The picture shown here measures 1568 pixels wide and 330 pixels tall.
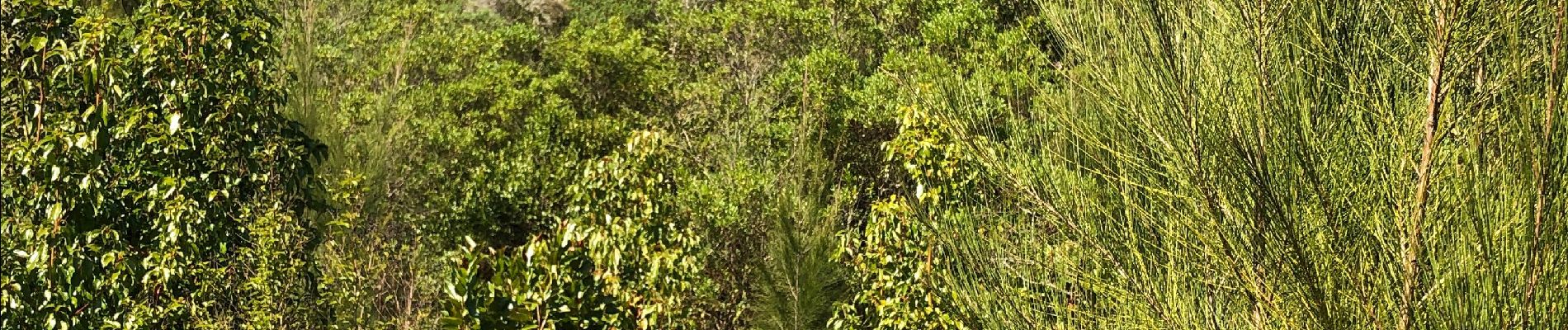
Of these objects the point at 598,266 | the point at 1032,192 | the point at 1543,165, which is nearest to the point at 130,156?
the point at 598,266

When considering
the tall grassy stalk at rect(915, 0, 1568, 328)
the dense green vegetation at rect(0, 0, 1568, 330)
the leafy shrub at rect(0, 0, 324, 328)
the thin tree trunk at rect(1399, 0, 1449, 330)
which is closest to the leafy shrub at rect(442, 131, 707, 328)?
the dense green vegetation at rect(0, 0, 1568, 330)

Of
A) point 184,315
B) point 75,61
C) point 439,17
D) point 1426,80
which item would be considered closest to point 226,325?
point 184,315

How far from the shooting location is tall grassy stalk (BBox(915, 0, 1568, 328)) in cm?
249

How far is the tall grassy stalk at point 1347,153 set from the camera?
8.16ft

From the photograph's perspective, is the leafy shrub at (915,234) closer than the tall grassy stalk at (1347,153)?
No

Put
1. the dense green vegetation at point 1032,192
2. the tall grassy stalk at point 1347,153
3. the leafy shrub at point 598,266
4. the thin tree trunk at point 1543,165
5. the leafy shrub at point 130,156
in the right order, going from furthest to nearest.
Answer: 1. the leafy shrub at point 598,266
2. the leafy shrub at point 130,156
3. the dense green vegetation at point 1032,192
4. the tall grassy stalk at point 1347,153
5. the thin tree trunk at point 1543,165

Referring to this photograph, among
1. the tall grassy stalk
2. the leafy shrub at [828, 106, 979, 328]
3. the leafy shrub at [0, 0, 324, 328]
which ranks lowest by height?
the leafy shrub at [828, 106, 979, 328]

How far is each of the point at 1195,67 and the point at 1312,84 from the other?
241 millimetres

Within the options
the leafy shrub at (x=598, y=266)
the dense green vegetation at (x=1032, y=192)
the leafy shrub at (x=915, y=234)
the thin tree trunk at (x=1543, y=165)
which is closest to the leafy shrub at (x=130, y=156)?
the dense green vegetation at (x=1032, y=192)

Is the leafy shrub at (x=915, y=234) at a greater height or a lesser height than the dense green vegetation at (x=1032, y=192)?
lesser

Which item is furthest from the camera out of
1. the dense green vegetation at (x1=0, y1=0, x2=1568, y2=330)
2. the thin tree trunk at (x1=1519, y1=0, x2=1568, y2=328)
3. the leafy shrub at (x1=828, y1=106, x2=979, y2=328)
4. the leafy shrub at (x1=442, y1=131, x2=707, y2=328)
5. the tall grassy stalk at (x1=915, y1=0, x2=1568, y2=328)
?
the leafy shrub at (x1=828, y1=106, x2=979, y2=328)

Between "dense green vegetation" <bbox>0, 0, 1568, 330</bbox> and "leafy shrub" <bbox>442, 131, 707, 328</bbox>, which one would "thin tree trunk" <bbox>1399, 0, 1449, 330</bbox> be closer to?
"dense green vegetation" <bbox>0, 0, 1568, 330</bbox>

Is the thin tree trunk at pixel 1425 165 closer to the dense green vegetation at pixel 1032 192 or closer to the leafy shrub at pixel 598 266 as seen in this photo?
the dense green vegetation at pixel 1032 192

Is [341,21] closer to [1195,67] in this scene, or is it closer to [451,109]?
[451,109]
